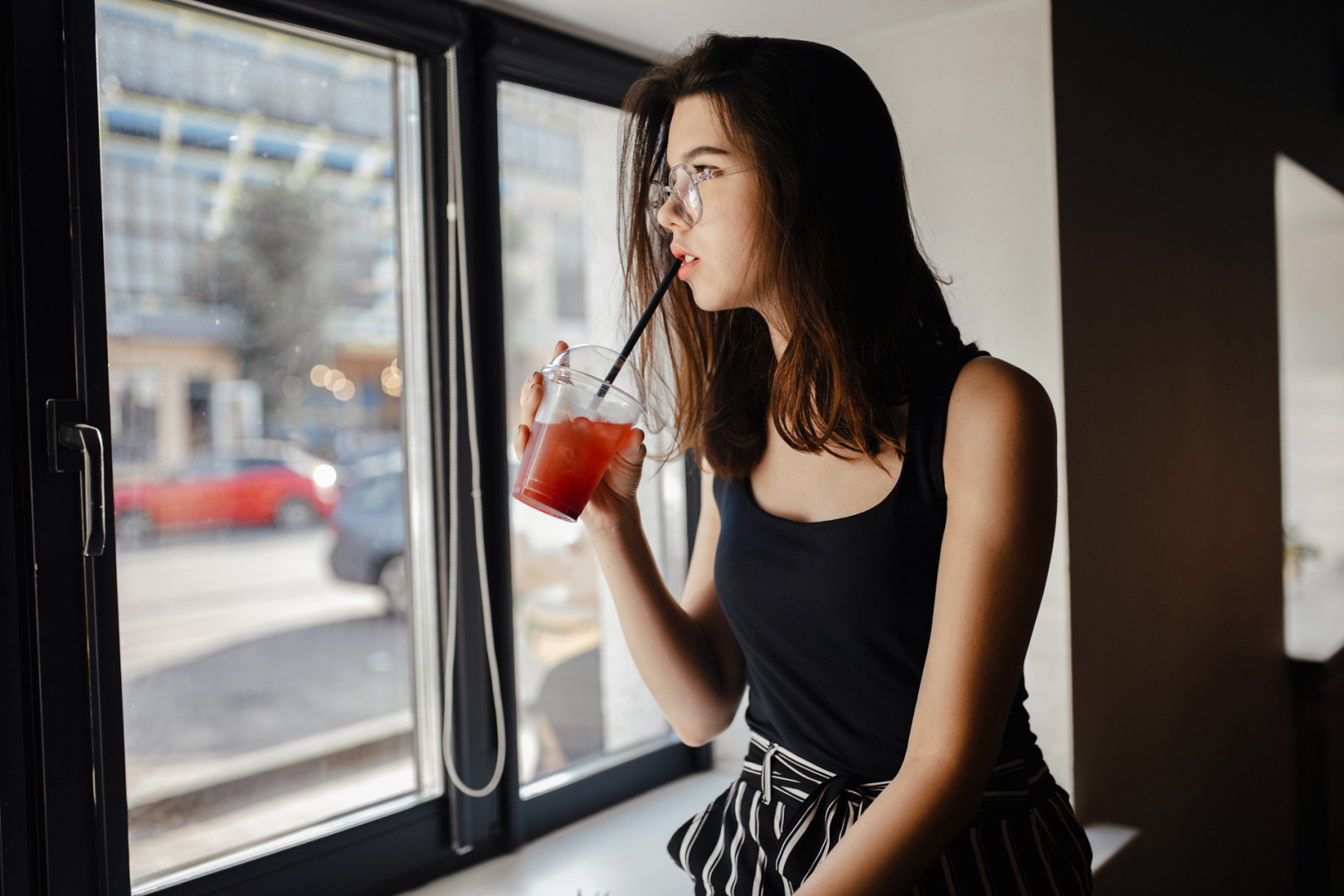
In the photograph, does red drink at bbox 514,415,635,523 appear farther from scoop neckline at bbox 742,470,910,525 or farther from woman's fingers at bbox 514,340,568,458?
scoop neckline at bbox 742,470,910,525

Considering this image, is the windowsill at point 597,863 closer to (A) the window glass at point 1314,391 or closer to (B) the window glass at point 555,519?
(B) the window glass at point 555,519

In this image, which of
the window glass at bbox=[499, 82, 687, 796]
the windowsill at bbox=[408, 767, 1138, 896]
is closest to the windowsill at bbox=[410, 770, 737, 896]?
the windowsill at bbox=[408, 767, 1138, 896]

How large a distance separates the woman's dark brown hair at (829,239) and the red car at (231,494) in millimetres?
924

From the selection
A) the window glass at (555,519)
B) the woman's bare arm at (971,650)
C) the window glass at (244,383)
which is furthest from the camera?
A: the window glass at (555,519)

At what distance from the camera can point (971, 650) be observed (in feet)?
2.97

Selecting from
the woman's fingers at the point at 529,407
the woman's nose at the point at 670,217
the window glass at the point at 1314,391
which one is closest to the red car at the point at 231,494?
the woman's fingers at the point at 529,407

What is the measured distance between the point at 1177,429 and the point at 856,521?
146 centimetres

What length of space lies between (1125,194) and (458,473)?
1439 mm

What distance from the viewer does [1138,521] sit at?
6.40 ft

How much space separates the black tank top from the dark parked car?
84 centimetres

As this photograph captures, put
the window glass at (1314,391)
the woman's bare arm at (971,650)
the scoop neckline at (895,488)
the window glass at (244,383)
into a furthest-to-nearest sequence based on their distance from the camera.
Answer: the window glass at (1314,391)
the window glass at (244,383)
the scoop neckline at (895,488)
the woman's bare arm at (971,650)

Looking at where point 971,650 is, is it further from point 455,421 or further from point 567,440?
point 455,421

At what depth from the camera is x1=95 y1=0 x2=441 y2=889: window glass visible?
1398 millimetres

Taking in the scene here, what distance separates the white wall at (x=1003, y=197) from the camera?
1725 mm
